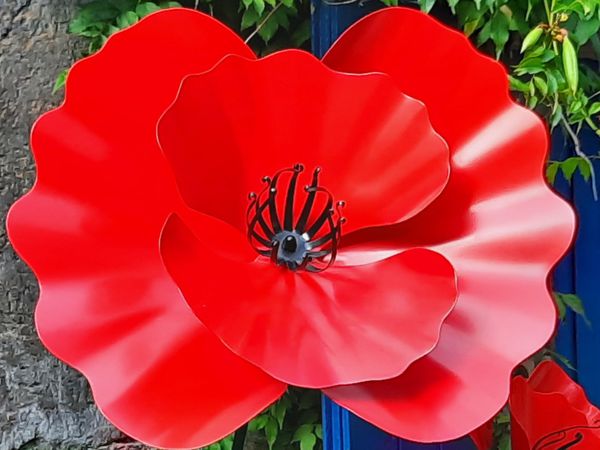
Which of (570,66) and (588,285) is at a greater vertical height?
(570,66)

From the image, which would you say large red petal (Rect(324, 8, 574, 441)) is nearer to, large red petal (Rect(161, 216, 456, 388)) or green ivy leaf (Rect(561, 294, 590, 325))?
large red petal (Rect(161, 216, 456, 388))

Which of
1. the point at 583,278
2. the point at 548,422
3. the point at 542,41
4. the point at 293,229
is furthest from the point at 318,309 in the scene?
the point at 583,278

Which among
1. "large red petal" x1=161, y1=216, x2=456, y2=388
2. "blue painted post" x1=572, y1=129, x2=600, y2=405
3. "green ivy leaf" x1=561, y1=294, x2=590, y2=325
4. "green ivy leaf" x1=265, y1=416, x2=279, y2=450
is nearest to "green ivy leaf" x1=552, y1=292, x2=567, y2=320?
"green ivy leaf" x1=561, y1=294, x2=590, y2=325

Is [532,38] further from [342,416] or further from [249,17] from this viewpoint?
[342,416]

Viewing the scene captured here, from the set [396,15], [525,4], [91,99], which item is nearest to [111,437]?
[91,99]

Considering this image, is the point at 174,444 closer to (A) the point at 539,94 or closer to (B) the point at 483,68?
(B) the point at 483,68

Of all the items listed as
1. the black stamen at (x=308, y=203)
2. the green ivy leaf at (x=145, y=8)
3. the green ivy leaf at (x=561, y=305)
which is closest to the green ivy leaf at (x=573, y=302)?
the green ivy leaf at (x=561, y=305)

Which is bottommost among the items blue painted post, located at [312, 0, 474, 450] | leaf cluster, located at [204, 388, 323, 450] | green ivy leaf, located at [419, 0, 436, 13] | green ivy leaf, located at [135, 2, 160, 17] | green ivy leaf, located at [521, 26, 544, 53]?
leaf cluster, located at [204, 388, 323, 450]

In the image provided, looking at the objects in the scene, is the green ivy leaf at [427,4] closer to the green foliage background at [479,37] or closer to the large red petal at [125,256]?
the green foliage background at [479,37]

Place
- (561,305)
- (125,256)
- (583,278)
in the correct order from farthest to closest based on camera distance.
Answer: (583,278) → (561,305) → (125,256)
